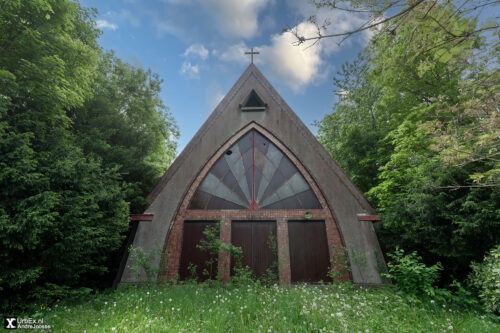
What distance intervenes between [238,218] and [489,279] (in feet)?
24.7

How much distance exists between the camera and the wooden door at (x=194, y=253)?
8773mm

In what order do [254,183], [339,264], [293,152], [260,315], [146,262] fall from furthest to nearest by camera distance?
[293,152] < [254,183] < [339,264] < [146,262] < [260,315]

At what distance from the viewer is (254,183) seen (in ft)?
32.9

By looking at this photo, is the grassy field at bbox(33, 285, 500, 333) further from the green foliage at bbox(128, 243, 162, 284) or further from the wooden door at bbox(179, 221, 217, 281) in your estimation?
the wooden door at bbox(179, 221, 217, 281)

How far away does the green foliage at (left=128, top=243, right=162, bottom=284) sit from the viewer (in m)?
7.72

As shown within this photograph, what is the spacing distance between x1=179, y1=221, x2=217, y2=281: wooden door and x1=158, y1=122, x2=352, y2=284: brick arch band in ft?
0.60

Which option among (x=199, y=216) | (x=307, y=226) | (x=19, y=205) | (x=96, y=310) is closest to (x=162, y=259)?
(x=199, y=216)

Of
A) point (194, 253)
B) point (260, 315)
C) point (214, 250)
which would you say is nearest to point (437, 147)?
point (260, 315)

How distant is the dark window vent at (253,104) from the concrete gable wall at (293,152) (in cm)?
20

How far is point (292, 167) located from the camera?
10305 mm

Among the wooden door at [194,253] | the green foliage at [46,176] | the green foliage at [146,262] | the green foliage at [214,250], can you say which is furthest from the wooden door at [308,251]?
the green foliage at [46,176]
